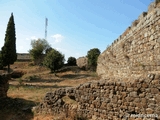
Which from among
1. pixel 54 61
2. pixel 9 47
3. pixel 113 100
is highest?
pixel 9 47

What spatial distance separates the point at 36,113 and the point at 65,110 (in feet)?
5.48

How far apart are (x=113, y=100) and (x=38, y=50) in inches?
1463

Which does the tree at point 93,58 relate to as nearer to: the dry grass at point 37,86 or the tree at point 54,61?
the dry grass at point 37,86

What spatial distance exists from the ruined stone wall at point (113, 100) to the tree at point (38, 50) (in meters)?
34.9

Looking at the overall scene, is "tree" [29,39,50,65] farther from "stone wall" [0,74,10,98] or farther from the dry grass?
"stone wall" [0,74,10,98]

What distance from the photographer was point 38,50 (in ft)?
132

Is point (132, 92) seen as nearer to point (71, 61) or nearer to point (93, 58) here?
point (93, 58)

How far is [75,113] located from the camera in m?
6.04

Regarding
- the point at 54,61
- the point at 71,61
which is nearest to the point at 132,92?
the point at 54,61

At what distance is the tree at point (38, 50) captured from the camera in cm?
4022

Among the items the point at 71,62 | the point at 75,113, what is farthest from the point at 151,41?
the point at 71,62

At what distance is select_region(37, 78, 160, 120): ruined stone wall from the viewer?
4.29 meters

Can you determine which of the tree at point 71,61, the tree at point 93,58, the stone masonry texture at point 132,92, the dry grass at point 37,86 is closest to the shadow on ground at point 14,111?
the dry grass at point 37,86

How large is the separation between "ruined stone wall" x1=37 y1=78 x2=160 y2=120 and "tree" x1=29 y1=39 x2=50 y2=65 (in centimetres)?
3486
